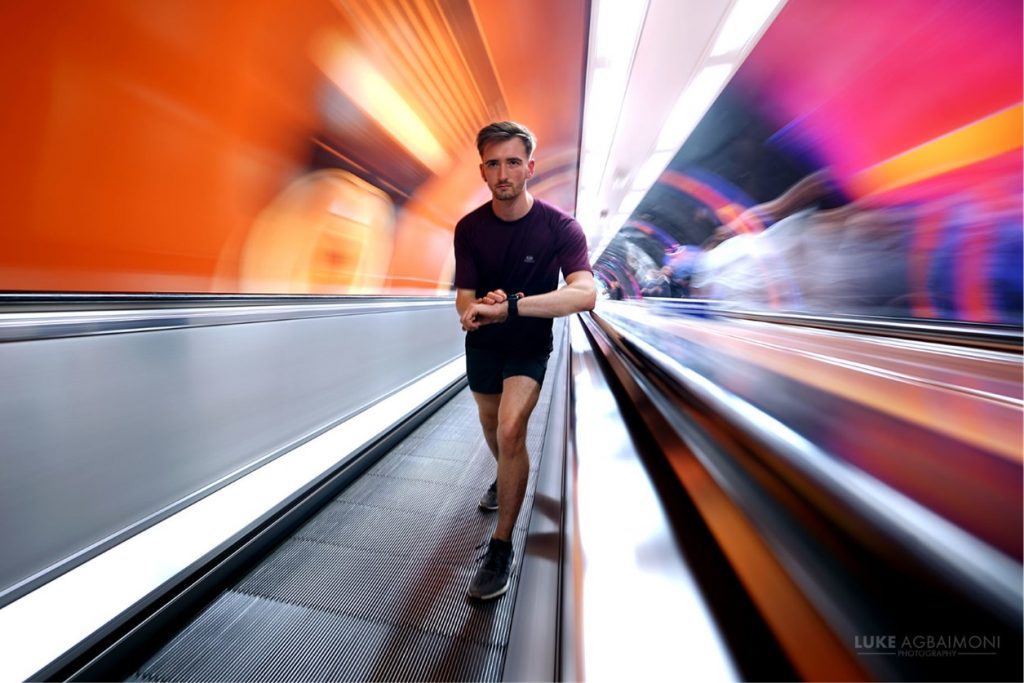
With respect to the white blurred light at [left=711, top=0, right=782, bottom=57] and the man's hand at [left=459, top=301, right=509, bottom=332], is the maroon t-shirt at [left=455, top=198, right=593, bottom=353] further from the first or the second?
the white blurred light at [left=711, top=0, right=782, bottom=57]

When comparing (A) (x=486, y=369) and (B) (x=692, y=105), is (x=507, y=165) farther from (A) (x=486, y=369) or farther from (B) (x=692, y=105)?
(B) (x=692, y=105)

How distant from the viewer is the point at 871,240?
511 centimetres

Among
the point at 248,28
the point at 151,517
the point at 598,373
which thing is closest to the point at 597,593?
the point at 151,517

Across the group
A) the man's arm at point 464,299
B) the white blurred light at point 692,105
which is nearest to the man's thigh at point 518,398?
the man's arm at point 464,299

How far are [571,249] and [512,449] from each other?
3.28 ft

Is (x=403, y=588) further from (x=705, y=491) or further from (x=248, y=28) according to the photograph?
(x=248, y=28)

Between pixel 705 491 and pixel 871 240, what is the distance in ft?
17.2

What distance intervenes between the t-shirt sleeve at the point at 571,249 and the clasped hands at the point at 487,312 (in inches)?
16.5

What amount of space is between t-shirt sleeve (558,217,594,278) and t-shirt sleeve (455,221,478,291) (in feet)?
1.50

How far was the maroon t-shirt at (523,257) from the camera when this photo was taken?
190 centimetres

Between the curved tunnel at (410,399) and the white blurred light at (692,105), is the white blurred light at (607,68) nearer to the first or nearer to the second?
the curved tunnel at (410,399)

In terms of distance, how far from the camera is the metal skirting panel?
1.44 metres

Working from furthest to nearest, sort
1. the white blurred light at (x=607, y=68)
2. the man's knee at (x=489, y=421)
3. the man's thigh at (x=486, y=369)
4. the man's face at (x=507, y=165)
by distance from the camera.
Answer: the white blurred light at (x=607, y=68)
the man's knee at (x=489, y=421)
the man's thigh at (x=486, y=369)
the man's face at (x=507, y=165)

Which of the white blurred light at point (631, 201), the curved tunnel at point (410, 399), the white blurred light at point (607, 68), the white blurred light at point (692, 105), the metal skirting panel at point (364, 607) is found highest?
the white blurred light at point (692, 105)
